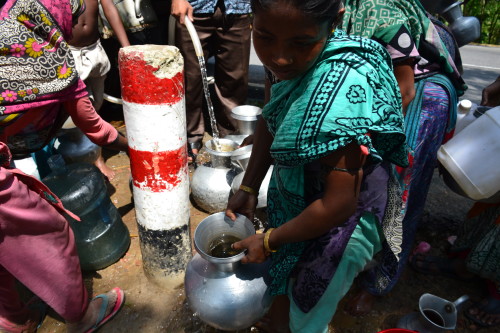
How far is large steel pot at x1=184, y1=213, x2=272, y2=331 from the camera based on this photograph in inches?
65.3

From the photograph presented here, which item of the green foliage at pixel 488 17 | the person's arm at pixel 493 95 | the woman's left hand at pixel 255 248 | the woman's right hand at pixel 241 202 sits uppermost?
the person's arm at pixel 493 95

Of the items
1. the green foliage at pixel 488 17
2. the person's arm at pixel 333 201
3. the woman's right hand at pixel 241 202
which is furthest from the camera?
the green foliage at pixel 488 17

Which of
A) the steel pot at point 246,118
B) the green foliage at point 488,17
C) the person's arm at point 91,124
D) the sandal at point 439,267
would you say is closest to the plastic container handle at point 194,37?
the steel pot at point 246,118

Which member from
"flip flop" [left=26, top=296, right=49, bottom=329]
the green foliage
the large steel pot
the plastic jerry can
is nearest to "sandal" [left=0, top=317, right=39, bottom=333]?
"flip flop" [left=26, top=296, right=49, bottom=329]

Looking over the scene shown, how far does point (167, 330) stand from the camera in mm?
2041

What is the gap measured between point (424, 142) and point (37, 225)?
79.4 inches

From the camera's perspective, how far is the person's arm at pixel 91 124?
6.44 feet

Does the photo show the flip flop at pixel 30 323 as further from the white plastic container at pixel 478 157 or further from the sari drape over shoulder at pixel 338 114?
the white plastic container at pixel 478 157

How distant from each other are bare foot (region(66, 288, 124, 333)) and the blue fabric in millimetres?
2653

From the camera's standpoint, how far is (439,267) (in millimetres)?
2432

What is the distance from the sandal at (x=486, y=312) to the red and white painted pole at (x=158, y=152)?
1866mm

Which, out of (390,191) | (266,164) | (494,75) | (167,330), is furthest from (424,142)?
(494,75)

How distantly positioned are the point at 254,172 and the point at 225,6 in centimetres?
242

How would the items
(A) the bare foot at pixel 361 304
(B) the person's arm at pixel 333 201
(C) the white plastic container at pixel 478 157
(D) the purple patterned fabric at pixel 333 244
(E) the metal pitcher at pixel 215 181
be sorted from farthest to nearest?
(E) the metal pitcher at pixel 215 181 < (A) the bare foot at pixel 361 304 < (C) the white plastic container at pixel 478 157 < (D) the purple patterned fabric at pixel 333 244 < (B) the person's arm at pixel 333 201
